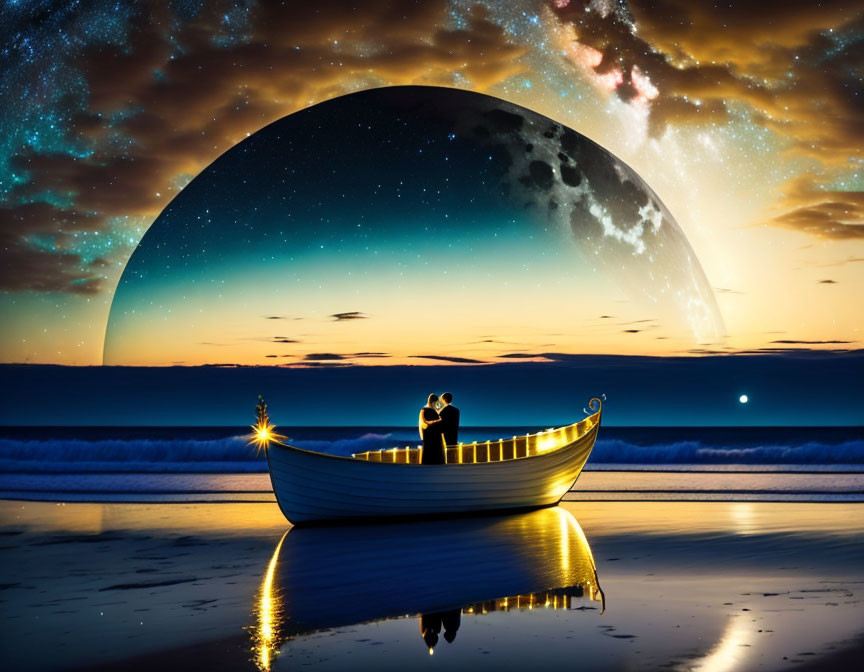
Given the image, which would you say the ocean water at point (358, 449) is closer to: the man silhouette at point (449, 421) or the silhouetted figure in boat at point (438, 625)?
the man silhouette at point (449, 421)

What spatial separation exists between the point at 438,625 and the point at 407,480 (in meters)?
8.28

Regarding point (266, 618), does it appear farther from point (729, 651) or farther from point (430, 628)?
point (729, 651)

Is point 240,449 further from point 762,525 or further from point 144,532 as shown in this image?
point 762,525

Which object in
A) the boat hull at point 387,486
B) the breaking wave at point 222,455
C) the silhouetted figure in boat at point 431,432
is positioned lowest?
the breaking wave at point 222,455

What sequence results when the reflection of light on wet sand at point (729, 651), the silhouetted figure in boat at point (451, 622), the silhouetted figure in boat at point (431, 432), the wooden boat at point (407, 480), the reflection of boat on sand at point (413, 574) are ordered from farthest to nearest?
the silhouetted figure in boat at point (431, 432), the wooden boat at point (407, 480), the reflection of boat on sand at point (413, 574), the silhouetted figure in boat at point (451, 622), the reflection of light on wet sand at point (729, 651)

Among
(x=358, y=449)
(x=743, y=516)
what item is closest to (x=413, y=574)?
(x=743, y=516)

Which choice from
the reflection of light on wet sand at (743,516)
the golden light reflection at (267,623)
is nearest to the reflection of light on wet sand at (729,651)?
the golden light reflection at (267,623)

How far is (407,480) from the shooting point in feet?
55.2

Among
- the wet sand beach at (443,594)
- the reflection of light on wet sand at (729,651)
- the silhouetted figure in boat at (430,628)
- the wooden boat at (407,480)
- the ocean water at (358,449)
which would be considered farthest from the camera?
the ocean water at (358,449)

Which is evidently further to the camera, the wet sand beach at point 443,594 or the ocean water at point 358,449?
the ocean water at point 358,449

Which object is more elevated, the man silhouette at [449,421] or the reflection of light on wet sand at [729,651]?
the man silhouette at [449,421]

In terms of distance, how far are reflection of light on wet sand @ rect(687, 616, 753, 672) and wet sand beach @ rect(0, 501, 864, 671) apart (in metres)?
0.03

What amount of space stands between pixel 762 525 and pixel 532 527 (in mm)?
4489

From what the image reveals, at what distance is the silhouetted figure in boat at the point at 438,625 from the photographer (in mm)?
8016
